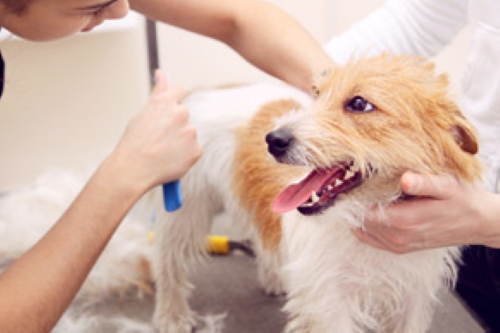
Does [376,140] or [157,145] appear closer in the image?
[376,140]

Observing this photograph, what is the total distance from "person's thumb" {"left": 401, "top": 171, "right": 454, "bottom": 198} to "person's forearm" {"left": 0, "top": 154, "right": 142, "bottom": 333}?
40 centimetres

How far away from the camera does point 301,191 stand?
32.5 inches

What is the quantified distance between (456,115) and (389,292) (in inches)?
12.5

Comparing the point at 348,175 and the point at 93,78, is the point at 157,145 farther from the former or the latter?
the point at 93,78

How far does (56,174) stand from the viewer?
6.10 feet

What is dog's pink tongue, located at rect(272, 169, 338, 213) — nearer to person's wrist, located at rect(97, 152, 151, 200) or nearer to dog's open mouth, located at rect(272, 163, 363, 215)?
dog's open mouth, located at rect(272, 163, 363, 215)

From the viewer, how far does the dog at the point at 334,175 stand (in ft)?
2.58

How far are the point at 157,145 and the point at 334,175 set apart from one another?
29 cm

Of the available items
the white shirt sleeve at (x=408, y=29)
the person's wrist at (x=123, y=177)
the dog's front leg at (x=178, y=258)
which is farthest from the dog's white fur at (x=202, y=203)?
the person's wrist at (x=123, y=177)

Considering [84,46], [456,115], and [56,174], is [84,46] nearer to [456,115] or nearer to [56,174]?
[56,174]

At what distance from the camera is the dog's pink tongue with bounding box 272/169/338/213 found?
813 mm

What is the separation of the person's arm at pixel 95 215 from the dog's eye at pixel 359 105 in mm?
274

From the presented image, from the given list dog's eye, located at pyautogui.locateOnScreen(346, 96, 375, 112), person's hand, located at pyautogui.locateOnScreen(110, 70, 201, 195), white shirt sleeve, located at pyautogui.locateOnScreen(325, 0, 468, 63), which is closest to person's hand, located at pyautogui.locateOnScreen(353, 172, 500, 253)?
dog's eye, located at pyautogui.locateOnScreen(346, 96, 375, 112)

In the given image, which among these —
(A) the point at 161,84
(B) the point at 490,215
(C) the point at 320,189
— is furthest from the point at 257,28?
(B) the point at 490,215
